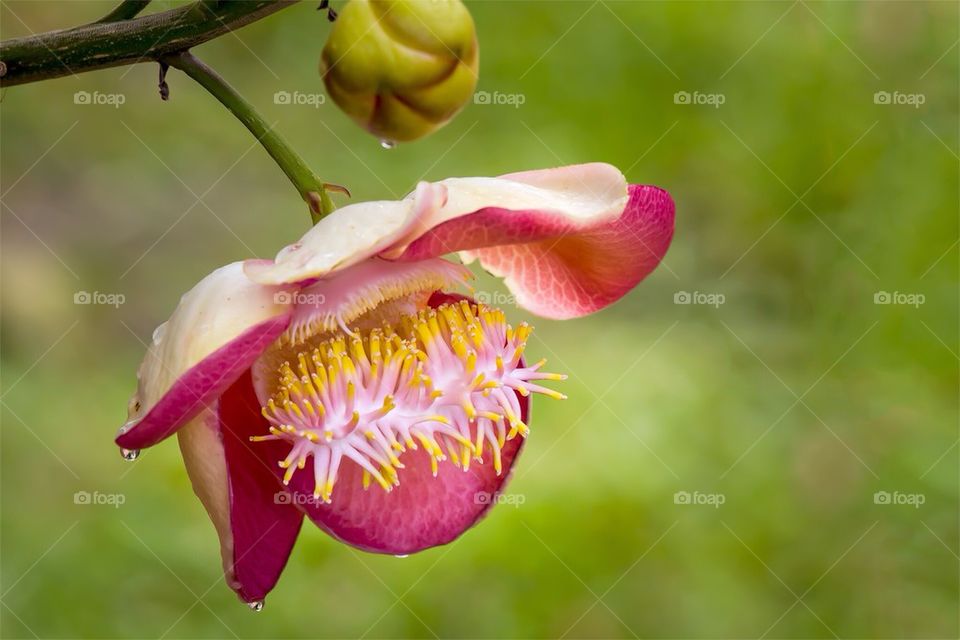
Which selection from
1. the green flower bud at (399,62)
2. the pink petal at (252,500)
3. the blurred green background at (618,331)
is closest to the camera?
the green flower bud at (399,62)

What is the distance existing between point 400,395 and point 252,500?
16 centimetres

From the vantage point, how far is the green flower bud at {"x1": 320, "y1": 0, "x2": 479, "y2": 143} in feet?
2.54

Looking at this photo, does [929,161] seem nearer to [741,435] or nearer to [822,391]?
[822,391]

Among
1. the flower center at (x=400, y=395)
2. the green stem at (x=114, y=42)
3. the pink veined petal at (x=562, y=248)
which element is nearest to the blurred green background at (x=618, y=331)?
the pink veined petal at (x=562, y=248)

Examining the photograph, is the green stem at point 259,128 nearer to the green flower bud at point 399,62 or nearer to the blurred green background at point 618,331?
the green flower bud at point 399,62

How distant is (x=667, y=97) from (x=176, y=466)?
1.39 meters

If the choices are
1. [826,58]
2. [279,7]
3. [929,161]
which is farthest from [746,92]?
[279,7]

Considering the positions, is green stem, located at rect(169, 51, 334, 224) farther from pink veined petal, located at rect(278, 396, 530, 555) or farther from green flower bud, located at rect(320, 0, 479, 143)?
pink veined petal, located at rect(278, 396, 530, 555)

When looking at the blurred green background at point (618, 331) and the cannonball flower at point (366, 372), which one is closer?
the cannonball flower at point (366, 372)

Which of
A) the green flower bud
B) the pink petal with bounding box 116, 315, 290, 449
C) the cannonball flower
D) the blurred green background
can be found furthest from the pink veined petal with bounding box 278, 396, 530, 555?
the blurred green background

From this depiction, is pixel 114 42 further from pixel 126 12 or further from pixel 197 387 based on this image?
pixel 197 387

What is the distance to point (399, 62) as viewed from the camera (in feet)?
2.55

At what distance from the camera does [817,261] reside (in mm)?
2506

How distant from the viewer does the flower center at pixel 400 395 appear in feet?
2.79
